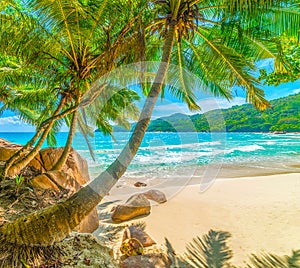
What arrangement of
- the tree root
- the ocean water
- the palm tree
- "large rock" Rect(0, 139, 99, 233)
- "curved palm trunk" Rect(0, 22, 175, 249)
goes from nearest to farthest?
the tree root
"curved palm trunk" Rect(0, 22, 175, 249)
the palm tree
"large rock" Rect(0, 139, 99, 233)
the ocean water

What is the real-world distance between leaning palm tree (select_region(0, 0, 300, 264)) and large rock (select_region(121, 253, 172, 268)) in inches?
51.7

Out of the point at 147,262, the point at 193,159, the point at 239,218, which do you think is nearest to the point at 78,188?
the point at 147,262

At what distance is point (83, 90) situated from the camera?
17.1 feet

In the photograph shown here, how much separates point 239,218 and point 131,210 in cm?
256

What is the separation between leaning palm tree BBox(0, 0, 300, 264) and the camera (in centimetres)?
194

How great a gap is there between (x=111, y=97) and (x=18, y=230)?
604 cm

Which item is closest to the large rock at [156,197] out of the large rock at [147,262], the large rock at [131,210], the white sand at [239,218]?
the white sand at [239,218]

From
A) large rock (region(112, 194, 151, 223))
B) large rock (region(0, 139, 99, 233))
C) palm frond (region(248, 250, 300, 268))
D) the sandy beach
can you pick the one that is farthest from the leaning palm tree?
large rock (region(112, 194, 151, 223))

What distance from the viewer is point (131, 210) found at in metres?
5.09

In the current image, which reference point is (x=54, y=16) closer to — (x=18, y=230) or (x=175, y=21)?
(x=175, y=21)

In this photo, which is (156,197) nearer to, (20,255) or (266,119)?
(20,255)

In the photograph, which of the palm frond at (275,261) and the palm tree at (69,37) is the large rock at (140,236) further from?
the palm tree at (69,37)

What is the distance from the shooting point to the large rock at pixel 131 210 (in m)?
5.00

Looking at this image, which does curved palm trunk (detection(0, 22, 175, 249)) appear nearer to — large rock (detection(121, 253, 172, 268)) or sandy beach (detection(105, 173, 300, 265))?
large rock (detection(121, 253, 172, 268))
